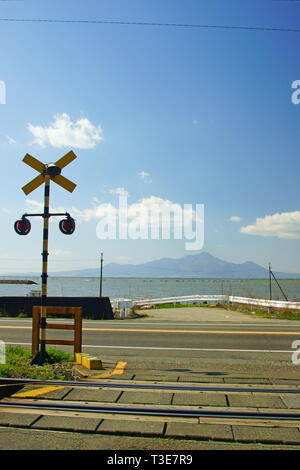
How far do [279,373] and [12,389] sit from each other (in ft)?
17.3

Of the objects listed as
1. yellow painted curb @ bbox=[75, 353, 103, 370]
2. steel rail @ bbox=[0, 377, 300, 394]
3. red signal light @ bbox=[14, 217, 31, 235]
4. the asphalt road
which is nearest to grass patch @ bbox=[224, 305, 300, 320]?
the asphalt road

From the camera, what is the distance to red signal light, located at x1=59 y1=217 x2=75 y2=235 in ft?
28.2

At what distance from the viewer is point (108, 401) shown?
17.8 ft

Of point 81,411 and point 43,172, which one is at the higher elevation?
point 43,172

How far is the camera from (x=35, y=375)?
6820mm

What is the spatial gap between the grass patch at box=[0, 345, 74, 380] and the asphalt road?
1389mm

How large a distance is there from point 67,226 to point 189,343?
5.68 metres

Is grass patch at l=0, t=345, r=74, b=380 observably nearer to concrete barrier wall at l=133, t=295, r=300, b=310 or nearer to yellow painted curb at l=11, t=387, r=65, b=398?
yellow painted curb at l=11, t=387, r=65, b=398

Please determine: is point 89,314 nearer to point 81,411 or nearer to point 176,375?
point 176,375
